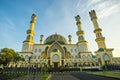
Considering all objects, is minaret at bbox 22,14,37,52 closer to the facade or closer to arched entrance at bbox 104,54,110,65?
the facade

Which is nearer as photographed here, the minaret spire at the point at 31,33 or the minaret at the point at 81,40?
the minaret at the point at 81,40

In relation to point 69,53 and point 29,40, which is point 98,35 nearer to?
point 69,53

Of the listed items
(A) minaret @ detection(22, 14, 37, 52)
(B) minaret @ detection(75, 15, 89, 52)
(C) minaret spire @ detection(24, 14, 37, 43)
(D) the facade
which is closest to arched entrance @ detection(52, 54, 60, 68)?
(D) the facade

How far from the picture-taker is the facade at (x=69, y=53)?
144ft

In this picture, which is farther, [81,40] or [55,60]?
[81,40]

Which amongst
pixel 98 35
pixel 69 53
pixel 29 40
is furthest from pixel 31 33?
pixel 98 35

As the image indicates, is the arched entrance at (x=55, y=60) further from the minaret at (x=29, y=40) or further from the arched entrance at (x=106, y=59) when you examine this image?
the arched entrance at (x=106, y=59)

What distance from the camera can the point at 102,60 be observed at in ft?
141

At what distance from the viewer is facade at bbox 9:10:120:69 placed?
144 feet

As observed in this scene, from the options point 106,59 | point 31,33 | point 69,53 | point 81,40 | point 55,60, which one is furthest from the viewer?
point 69,53

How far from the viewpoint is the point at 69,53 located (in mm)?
55844

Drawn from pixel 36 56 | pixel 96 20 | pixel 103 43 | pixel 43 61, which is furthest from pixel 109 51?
pixel 36 56

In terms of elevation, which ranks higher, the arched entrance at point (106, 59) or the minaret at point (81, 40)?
the minaret at point (81, 40)

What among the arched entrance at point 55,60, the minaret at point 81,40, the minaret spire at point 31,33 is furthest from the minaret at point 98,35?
the minaret spire at point 31,33
